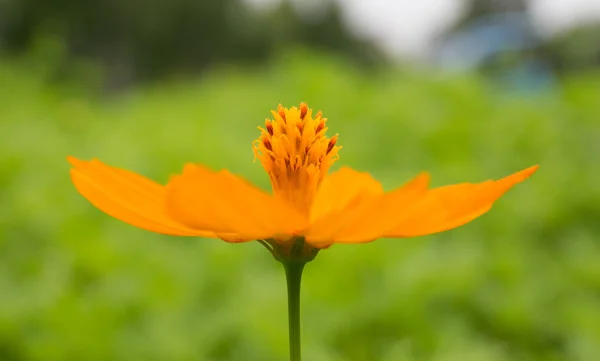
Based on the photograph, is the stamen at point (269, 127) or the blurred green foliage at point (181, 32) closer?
the stamen at point (269, 127)

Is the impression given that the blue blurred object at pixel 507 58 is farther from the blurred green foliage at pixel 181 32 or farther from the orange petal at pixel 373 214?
Answer: the orange petal at pixel 373 214

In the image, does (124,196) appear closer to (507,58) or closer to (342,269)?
(342,269)

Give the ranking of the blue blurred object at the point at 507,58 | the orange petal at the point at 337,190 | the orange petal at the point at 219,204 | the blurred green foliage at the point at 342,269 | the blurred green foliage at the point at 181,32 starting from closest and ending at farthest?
the orange petal at the point at 219,204, the orange petal at the point at 337,190, the blurred green foliage at the point at 342,269, the blue blurred object at the point at 507,58, the blurred green foliage at the point at 181,32

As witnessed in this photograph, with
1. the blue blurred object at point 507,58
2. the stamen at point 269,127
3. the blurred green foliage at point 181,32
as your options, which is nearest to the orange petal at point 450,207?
the stamen at point 269,127

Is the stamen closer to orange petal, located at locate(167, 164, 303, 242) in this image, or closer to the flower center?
the flower center

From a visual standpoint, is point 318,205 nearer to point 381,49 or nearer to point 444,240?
point 444,240

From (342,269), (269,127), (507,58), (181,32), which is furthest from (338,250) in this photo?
(181,32)
